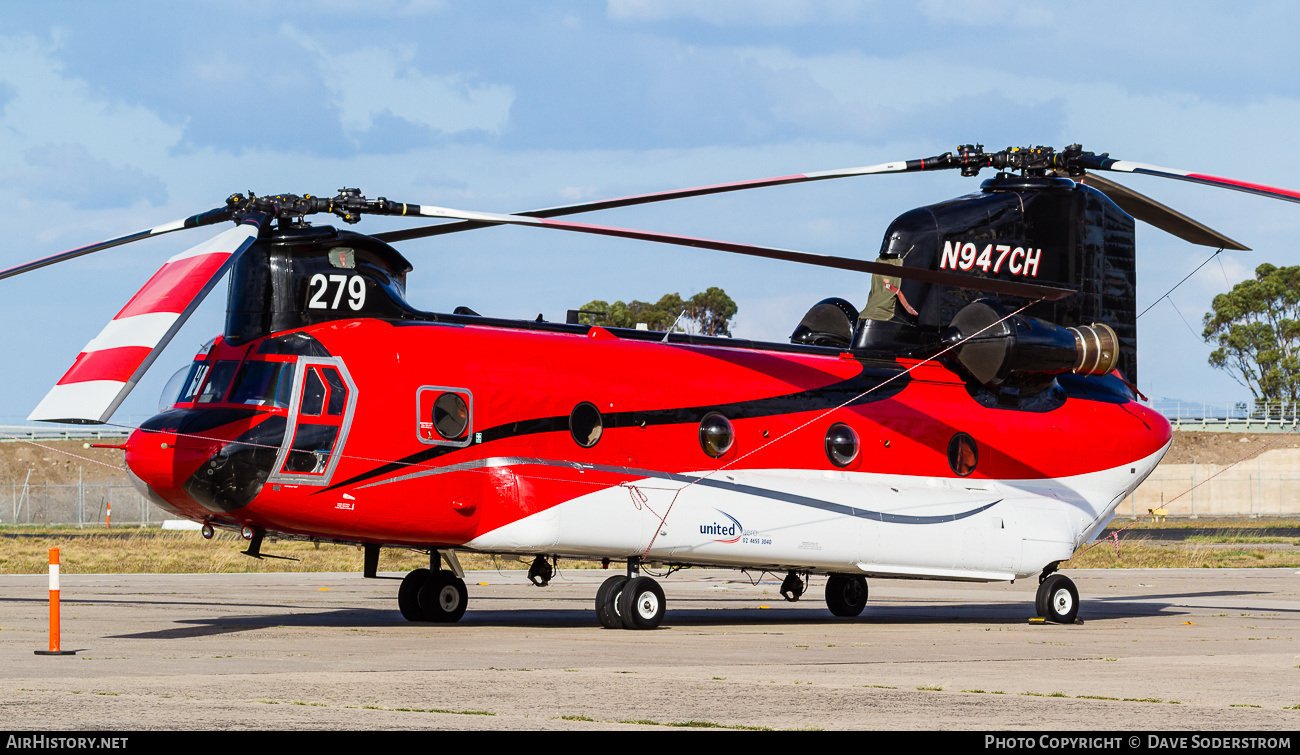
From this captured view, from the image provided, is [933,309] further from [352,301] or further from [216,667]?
[216,667]

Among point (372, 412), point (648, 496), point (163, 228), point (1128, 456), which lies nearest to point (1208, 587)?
point (1128, 456)

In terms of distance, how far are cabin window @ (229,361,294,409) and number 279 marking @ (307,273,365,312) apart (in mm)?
990

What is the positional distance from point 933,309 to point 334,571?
18.0 metres

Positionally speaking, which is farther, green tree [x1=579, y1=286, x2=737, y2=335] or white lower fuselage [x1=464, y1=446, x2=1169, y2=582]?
green tree [x1=579, y1=286, x2=737, y2=335]

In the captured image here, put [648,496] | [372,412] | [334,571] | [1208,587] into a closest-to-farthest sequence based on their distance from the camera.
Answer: [372,412]
[648,496]
[1208,587]
[334,571]

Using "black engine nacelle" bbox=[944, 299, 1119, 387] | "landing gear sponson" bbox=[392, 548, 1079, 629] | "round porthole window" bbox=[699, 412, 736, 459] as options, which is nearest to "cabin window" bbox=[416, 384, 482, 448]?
"landing gear sponson" bbox=[392, 548, 1079, 629]

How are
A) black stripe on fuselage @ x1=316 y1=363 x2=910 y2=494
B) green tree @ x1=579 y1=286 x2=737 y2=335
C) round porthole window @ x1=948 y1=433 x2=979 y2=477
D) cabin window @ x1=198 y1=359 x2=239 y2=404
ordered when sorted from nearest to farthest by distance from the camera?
cabin window @ x1=198 y1=359 x2=239 y2=404 < black stripe on fuselage @ x1=316 y1=363 x2=910 y2=494 < round porthole window @ x1=948 y1=433 x2=979 y2=477 < green tree @ x1=579 y1=286 x2=737 y2=335

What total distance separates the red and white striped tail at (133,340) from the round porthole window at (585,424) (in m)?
4.69

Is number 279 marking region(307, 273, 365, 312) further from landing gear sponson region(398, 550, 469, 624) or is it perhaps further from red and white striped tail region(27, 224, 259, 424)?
landing gear sponson region(398, 550, 469, 624)

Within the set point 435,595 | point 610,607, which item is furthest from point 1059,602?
point 435,595

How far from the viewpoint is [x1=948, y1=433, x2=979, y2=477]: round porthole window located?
20547 millimetres

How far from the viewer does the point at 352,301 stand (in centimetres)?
1684

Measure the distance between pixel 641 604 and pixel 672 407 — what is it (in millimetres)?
2645

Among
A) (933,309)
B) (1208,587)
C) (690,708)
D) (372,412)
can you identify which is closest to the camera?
(690,708)
